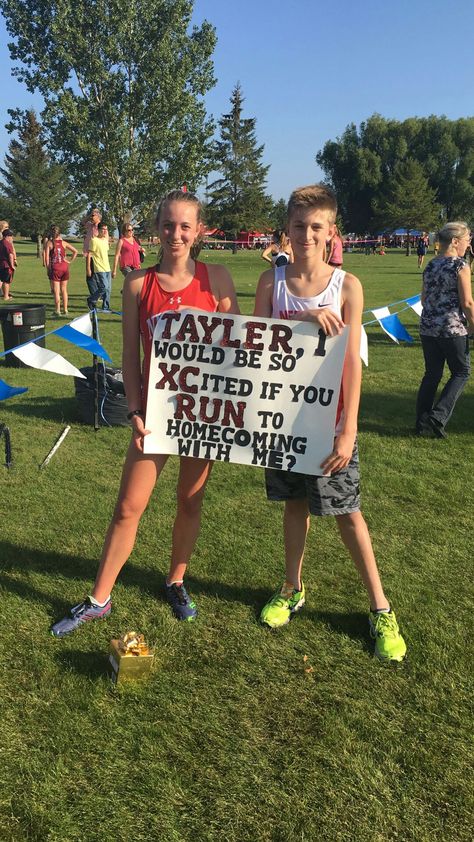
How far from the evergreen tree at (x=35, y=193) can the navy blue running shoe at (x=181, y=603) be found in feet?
207

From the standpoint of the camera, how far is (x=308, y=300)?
264 cm

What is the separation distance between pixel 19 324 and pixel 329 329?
717 cm

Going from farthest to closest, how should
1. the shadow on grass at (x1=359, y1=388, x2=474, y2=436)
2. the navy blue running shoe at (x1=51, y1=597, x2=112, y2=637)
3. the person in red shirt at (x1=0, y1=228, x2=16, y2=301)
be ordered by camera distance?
the person in red shirt at (x1=0, y1=228, x2=16, y2=301) < the shadow on grass at (x1=359, y1=388, x2=474, y2=436) < the navy blue running shoe at (x1=51, y1=597, x2=112, y2=637)

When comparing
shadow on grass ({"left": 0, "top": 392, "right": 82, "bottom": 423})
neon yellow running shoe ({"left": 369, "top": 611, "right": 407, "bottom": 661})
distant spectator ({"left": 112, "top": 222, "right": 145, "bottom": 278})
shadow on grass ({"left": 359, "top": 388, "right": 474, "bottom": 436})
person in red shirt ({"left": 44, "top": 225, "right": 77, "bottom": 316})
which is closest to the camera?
neon yellow running shoe ({"left": 369, "top": 611, "right": 407, "bottom": 661})

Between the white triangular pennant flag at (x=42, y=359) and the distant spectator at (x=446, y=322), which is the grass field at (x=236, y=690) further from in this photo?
the distant spectator at (x=446, y=322)

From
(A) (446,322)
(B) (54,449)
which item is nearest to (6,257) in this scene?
(B) (54,449)

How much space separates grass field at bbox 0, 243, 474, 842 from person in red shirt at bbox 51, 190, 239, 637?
1.07 feet

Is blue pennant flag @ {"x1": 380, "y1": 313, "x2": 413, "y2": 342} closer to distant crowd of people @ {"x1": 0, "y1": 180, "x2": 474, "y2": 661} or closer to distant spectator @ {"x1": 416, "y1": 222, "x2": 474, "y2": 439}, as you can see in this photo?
distant spectator @ {"x1": 416, "y1": 222, "x2": 474, "y2": 439}

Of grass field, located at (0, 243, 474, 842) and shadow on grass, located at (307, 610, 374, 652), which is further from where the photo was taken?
shadow on grass, located at (307, 610, 374, 652)

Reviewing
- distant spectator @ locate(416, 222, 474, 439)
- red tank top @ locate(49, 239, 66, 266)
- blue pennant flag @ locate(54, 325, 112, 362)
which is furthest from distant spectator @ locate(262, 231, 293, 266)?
red tank top @ locate(49, 239, 66, 266)

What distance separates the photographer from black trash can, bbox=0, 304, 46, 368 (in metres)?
8.75

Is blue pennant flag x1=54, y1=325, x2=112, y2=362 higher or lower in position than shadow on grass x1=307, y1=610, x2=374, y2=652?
higher

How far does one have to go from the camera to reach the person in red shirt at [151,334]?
275cm

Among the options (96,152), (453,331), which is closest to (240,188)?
(96,152)
